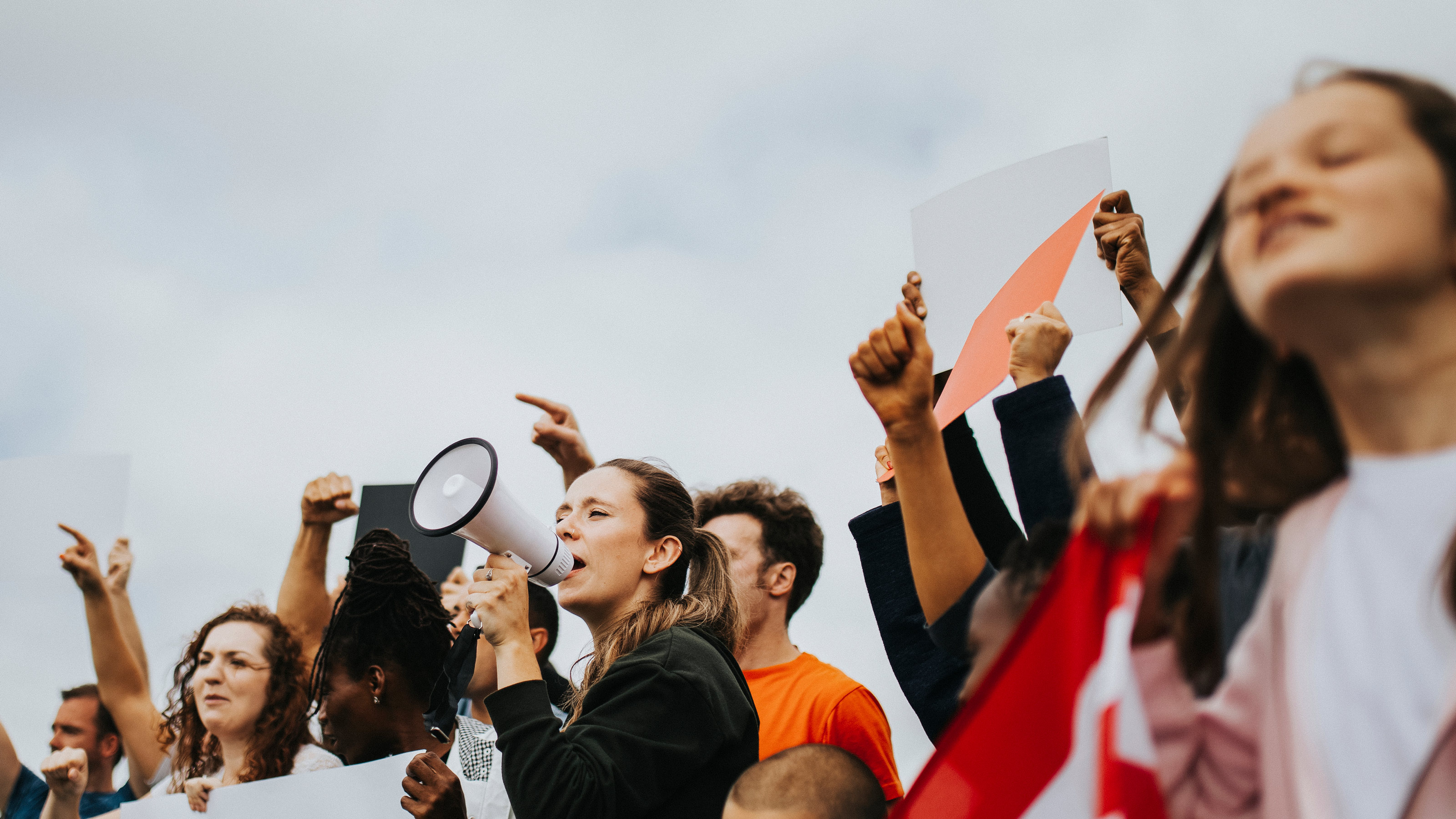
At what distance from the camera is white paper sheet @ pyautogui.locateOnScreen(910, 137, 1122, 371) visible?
2.51 m

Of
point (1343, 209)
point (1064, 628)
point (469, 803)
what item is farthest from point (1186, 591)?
point (469, 803)

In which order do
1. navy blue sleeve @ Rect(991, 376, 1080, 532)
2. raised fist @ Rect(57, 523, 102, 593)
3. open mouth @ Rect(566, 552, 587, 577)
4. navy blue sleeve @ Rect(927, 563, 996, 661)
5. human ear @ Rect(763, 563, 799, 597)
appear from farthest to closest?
human ear @ Rect(763, 563, 799, 597) → raised fist @ Rect(57, 523, 102, 593) → open mouth @ Rect(566, 552, 587, 577) → navy blue sleeve @ Rect(927, 563, 996, 661) → navy blue sleeve @ Rect(991, 376, 1080, 532)

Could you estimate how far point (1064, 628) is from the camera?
1207 mm

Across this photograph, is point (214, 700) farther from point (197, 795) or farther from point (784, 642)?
point (784, 642)

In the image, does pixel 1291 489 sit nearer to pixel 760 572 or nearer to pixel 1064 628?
pixel 1064 628

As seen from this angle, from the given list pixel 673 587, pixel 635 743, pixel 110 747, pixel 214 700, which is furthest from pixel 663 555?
pixel 110 747

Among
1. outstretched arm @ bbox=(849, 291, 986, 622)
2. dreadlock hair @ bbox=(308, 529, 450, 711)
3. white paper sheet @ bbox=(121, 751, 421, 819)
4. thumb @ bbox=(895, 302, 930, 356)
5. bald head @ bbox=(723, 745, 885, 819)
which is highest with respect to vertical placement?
thumb @ bbox=(895, 302, 930, 356)

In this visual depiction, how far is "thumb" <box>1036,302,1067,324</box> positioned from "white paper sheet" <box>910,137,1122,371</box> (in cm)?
41

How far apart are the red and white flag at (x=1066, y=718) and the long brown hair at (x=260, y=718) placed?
2805mm

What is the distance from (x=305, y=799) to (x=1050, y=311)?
2.31 metres

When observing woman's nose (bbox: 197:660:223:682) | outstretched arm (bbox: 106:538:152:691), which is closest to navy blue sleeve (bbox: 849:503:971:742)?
woman's nose (bbox: 197:660:223:682)

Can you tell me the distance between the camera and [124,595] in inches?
163

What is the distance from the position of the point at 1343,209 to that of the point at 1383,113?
13cm

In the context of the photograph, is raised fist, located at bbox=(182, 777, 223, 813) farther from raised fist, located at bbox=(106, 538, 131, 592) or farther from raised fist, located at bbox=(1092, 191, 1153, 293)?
raised fist, located at bbox=(1092, 191, 1153, 293)
